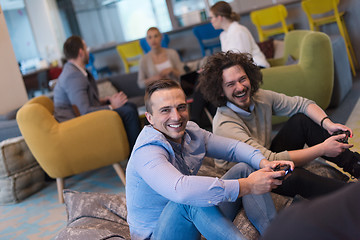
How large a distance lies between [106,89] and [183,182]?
3923 millimetres

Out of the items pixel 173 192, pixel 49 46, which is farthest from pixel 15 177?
pixel 49 46

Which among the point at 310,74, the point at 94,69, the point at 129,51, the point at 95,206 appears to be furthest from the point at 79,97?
the point at 94,69

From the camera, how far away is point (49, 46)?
Result: 32.5 ft

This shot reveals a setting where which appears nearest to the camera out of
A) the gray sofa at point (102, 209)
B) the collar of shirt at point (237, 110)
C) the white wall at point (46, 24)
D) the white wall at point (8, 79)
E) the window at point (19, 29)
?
the gray sofa at point (102, 209)

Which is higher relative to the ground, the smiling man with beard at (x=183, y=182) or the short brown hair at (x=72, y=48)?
the short brown hair at (x=72, y=48)

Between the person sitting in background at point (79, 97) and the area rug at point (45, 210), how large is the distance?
512 millimetres

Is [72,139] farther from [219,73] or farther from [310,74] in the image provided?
[310,74]

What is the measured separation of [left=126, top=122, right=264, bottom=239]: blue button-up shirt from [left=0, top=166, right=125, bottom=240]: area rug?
51.7 inches

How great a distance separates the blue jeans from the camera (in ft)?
4.85

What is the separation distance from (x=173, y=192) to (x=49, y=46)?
914cm

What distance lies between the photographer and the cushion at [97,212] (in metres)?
2.17

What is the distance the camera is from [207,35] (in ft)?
20.6

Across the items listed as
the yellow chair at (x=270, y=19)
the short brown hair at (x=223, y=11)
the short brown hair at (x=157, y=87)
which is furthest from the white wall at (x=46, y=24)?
the short brown hair at (x=157, y=87)

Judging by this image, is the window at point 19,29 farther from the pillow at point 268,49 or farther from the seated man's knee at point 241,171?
the seated man's knee at point 241,171
